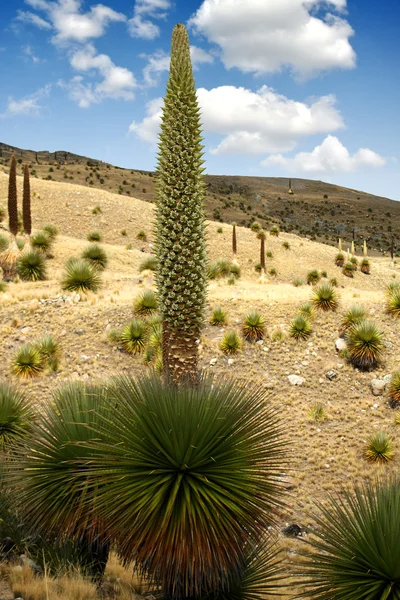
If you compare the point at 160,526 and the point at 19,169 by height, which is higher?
the point at 19,169

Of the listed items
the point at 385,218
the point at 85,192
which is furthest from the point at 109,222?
the point at 385,218

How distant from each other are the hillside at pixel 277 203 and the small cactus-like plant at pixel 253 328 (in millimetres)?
28748

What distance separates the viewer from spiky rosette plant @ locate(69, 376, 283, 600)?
3.82 metres

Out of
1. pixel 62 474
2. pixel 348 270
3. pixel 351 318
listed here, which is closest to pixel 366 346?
pixel 351 318

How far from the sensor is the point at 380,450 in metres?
11.6

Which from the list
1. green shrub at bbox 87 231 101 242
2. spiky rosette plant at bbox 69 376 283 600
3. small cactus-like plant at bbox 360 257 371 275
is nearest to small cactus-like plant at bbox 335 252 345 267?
small cactus-like plant at bbox 360 257 371 275

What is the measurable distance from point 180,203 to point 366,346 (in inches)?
453

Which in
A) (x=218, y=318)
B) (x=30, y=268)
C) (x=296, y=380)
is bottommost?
(x=296, y=380)

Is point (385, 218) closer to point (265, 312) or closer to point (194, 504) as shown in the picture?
point (265, 312)

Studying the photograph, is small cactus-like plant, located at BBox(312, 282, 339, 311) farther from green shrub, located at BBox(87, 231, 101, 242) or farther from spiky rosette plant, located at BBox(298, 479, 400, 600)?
green shrub, located at BBox(87, 231, 101, 242)

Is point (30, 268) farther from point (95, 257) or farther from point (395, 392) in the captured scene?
point (395, 392)

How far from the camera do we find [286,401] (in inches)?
547

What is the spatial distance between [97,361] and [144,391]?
10.9 meters

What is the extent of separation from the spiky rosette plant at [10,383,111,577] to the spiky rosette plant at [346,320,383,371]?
37.4 feet
